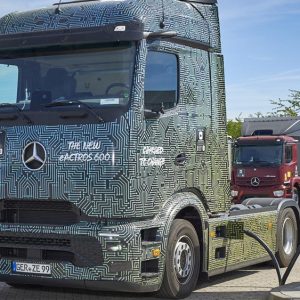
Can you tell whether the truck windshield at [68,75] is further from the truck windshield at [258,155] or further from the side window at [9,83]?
the truck windshield at [258,155]

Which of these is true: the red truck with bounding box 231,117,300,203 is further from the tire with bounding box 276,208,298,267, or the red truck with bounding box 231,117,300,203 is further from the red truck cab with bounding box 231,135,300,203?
the tire with bounding box 276,208,298,267

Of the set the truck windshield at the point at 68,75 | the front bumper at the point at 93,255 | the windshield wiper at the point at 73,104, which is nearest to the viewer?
the front bumper at the point at 93,255

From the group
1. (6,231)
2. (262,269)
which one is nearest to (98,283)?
(6,231)

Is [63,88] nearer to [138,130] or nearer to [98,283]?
[138,130]

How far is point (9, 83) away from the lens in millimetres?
7715

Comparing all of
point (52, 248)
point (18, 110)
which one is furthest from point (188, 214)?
point (18, 110)

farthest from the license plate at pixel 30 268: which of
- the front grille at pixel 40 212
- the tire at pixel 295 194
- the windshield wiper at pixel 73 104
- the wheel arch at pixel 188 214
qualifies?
the tire at pixel 295 194

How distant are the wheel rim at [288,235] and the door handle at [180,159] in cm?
333

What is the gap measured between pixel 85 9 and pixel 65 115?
1.24m

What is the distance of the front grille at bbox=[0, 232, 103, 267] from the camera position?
6965 mm

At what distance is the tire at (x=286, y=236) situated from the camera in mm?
10383

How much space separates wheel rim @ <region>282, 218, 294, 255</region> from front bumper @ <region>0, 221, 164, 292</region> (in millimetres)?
3925

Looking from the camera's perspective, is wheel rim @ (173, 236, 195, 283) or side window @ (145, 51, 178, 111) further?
wheel rim @ (173, 236, 195, 283)

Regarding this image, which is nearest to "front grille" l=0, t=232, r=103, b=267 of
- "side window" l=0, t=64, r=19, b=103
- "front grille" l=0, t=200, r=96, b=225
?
"front grille" l=0, t=200, r=96, b=225
